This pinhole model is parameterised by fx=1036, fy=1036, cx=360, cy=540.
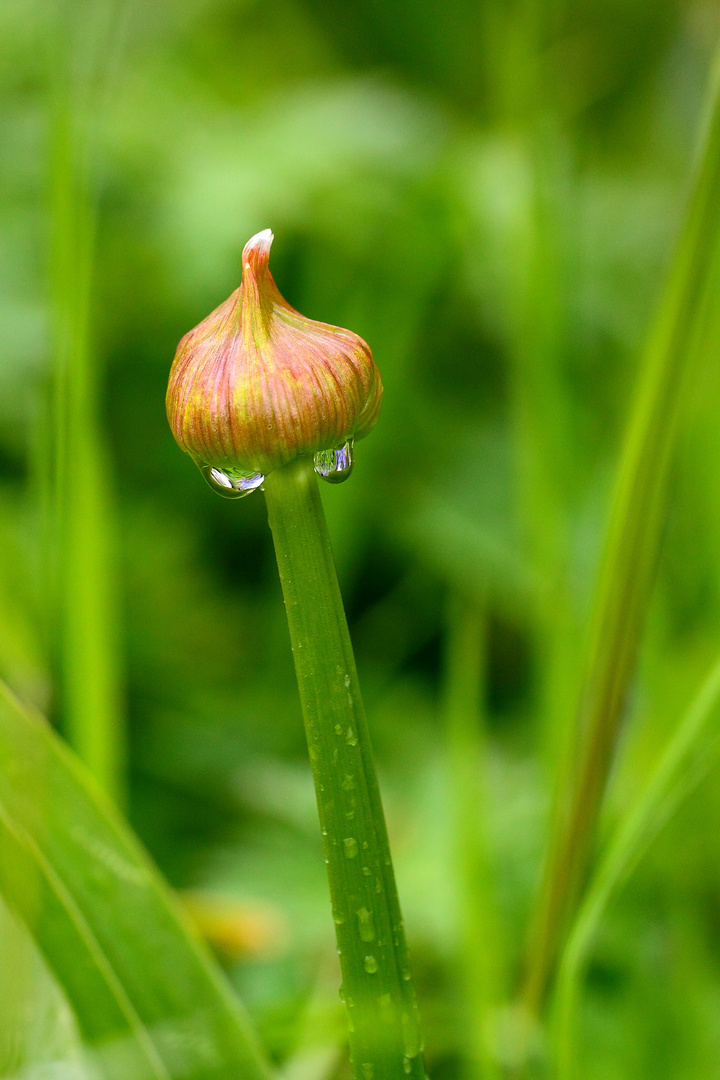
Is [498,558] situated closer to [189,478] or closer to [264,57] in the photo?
[189,478]

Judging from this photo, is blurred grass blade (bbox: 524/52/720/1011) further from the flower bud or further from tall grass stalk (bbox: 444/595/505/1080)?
the flower bud

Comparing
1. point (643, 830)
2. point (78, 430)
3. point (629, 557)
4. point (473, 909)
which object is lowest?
point (473, 909)

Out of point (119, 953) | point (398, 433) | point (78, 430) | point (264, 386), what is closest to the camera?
point (264, 386)

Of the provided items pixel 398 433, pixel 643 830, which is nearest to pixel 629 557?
pixel 643 830

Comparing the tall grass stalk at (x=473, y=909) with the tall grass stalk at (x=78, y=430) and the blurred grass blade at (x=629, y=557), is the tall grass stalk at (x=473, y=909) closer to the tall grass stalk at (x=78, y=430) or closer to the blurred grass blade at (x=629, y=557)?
the blurred grass blade at (x=629, y=557)

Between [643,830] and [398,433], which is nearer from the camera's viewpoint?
[643,830]

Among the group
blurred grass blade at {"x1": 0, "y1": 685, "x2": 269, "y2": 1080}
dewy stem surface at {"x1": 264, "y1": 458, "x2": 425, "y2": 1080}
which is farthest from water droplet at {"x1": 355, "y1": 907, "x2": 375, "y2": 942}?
blurred grass blade at {"x1": 0, "y1": 685, "x2": 269, "y2": 1080}

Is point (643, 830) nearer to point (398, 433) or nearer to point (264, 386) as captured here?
point (264, 386)
